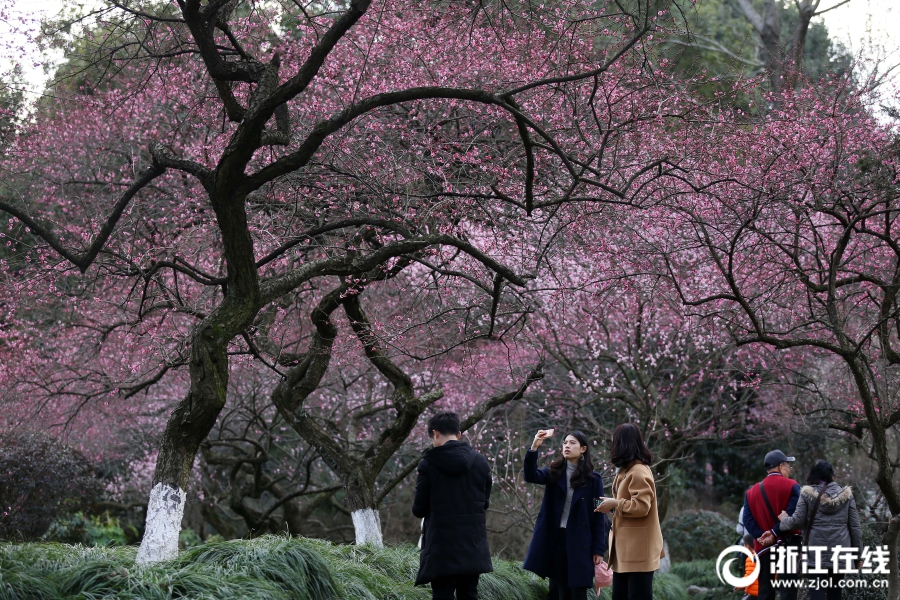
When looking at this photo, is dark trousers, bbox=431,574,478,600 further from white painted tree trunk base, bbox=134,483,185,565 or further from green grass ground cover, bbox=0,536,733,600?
white painted tree trunk base, bbox=134,483,185,565

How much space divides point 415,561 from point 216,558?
7.15ft

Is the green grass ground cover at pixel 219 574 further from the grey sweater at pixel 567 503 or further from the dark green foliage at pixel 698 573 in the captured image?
the dark green foliage at pixel 698 573

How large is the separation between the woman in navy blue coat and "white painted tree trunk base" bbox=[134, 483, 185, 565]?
230 centimetres

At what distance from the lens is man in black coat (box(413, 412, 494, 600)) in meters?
4.80

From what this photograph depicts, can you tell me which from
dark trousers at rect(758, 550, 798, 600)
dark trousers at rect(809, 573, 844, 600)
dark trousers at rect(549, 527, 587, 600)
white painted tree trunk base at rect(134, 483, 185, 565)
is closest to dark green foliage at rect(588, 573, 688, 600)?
dark trousers at rect(758, 550, 798, 600)

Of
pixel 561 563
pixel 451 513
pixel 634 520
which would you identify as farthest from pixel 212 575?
pixel 634 520

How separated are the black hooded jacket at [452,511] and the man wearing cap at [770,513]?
3.00 metres

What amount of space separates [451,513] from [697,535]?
10651 millimetres

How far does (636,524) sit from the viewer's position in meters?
4.96

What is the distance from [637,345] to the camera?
11.6 metres

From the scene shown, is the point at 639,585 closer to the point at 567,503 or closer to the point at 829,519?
the point at 567,503

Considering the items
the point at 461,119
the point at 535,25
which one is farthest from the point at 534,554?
the point at 535,25

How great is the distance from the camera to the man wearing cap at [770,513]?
6.93m

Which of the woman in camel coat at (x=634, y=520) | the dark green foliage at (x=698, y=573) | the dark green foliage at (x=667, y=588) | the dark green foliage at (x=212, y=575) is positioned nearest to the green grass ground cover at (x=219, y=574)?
the dark green foliage at (x=212, y=575)
